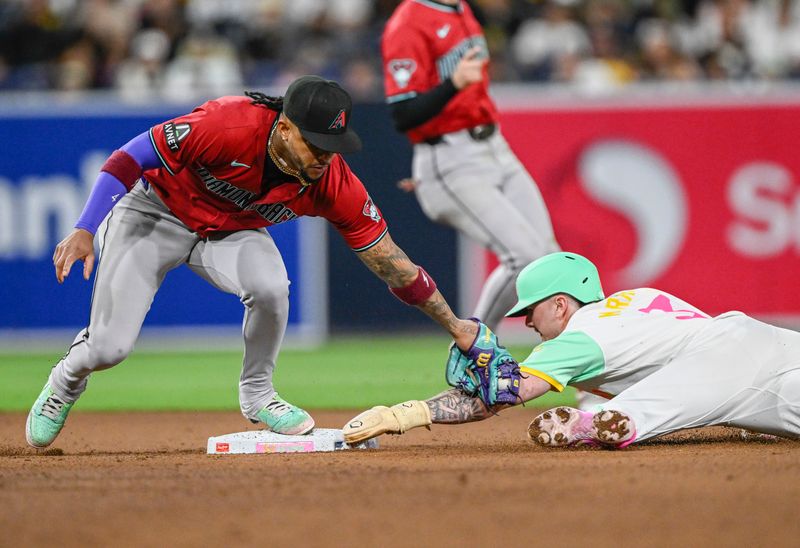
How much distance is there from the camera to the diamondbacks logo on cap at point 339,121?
4.81 metres

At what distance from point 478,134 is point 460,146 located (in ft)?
0.44

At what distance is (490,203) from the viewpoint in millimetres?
7035

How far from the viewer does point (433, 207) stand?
7.36 meters

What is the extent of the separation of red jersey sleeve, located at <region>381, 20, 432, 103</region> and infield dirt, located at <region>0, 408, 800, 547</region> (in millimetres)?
2399

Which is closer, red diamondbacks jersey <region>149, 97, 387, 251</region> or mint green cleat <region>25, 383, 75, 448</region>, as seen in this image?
red diamondbacks jersey <region>149, 97, 387, 251</region>

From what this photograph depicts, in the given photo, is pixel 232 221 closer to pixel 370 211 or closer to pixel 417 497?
pixel 370 211

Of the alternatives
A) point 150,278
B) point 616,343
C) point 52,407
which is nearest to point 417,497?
point 616,343

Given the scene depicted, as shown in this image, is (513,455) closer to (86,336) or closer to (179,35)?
(86,336)

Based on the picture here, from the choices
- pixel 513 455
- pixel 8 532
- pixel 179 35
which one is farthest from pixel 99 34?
pixel 8 532

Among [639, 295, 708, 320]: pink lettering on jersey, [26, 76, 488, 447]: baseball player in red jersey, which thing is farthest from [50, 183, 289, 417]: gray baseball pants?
[639, 295, 708, 320]: pink lettering on jersey

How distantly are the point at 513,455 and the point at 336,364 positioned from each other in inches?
194

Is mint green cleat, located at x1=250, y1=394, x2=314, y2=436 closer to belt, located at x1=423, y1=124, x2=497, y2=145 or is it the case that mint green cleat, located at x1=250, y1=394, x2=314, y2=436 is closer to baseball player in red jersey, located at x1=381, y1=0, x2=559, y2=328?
baseball player in red jersey, located at x1=381, y1=0, x2=559, y2=328

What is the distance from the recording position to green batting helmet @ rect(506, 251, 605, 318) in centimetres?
521

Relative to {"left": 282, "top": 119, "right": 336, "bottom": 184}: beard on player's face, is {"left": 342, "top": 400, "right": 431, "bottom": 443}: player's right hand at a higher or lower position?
lower
